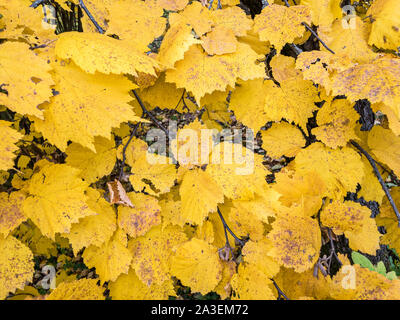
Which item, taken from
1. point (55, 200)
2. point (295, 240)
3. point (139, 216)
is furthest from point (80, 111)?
point (295, 240)

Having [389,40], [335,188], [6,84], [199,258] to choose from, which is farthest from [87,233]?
[389,40]

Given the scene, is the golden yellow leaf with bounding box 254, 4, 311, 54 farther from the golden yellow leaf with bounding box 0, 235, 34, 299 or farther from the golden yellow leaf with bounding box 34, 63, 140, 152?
the golden yellow leaf with bounding box 0, 235, 34, 299

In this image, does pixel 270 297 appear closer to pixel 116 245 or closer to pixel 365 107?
pixel 116 245

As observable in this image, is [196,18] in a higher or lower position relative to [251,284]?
higher

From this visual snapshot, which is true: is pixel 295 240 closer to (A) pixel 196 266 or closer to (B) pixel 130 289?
(A) pixel 196 266

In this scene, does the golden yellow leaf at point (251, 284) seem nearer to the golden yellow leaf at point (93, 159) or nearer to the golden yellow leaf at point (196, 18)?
the golden yellow leaf at point (93, 159)
